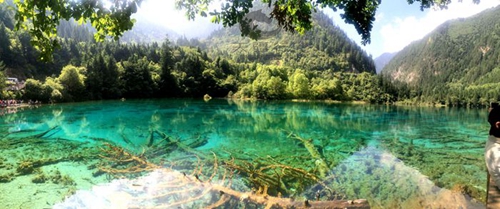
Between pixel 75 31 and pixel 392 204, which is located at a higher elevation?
pixel 75 31

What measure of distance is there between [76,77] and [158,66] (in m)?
40.0

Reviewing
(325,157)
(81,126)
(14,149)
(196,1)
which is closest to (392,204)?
(325,157)

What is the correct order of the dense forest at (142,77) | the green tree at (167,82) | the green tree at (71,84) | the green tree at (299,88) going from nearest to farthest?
1. the green tree at (71,84)
2. the dense forest at (142,77)
3. the green tree at (167,82)
4. the green tree at (299,88)

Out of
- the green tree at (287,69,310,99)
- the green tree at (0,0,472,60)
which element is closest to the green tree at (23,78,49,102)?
the green tree at (0,0,472,60)

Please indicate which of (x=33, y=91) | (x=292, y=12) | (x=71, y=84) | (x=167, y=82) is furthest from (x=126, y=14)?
(x=167, y=82)

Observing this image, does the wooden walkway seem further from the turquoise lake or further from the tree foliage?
the turquoise lake

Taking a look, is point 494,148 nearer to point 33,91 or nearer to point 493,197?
point 493,197

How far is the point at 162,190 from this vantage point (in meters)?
10.5

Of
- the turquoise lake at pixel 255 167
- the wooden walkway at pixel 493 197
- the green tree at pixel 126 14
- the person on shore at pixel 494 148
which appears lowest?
the turquoise lake at pixel 255 167

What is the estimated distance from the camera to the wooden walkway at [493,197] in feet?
17.4

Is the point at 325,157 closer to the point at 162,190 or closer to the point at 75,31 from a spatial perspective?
the point at 162,190

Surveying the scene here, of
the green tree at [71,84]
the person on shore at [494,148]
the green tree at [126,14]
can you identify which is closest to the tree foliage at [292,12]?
the green tree at [126,14]

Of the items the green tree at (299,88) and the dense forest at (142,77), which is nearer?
the dense forest at (142,77)

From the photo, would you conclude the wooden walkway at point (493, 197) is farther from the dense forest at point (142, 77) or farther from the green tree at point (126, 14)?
the dense forest at point (142, 77)
